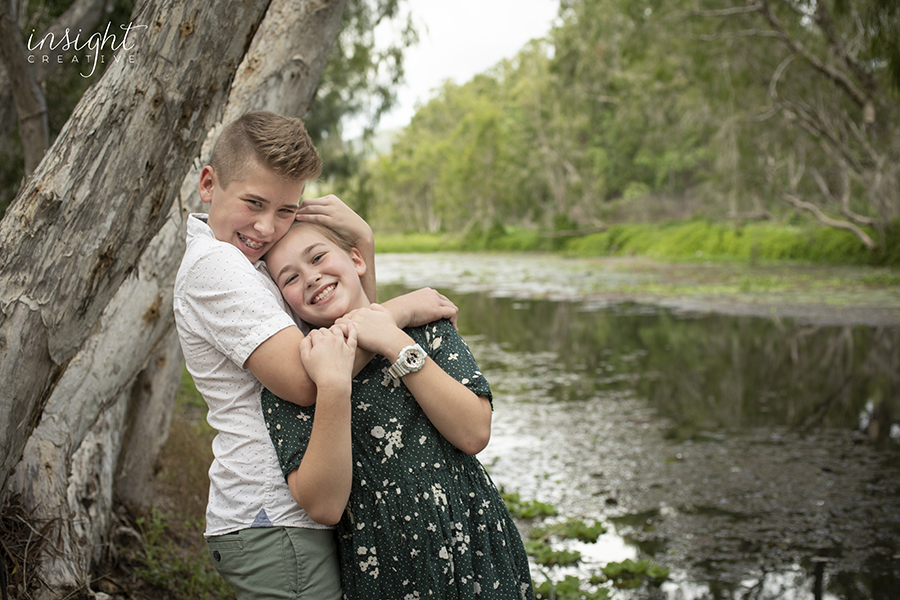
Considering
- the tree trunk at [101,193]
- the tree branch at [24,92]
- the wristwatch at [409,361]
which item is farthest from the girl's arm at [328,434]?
the tree branch at [24,92]

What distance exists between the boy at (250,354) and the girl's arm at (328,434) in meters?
0.06

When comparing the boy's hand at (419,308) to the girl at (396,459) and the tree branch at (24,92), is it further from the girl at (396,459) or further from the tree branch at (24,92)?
the tree branch at (24,92)

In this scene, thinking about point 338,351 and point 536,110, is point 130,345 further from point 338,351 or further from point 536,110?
point 536,110

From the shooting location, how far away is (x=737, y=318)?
39.4ft

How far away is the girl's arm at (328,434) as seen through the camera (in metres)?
1.55

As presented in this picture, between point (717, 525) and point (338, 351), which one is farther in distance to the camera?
point (717, 525)

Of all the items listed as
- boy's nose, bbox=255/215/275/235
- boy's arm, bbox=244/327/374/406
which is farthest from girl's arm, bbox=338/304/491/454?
boy's nose, bbox=255/215/275/235

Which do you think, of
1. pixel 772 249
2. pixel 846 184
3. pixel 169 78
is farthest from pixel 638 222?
pixel 169 78

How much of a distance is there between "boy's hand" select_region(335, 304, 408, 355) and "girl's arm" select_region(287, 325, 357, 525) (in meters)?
0.06

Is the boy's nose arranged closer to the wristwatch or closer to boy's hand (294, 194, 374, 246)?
boy's hand (294, 194, 374, 246)

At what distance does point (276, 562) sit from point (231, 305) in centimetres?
56

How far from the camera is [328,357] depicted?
156 centimetres

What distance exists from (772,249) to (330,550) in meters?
23.0

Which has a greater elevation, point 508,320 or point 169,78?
point 169,78
